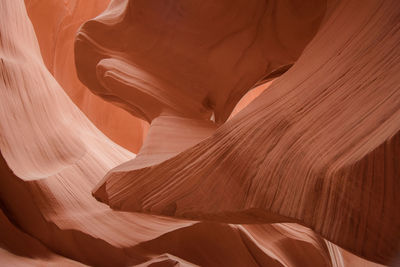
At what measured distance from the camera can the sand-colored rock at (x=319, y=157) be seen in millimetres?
591

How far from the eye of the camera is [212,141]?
0.91m

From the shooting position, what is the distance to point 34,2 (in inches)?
119

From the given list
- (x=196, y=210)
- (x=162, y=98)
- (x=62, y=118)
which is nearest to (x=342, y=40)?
(x=196, y=210)

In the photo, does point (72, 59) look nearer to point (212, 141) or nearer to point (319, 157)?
point (212, 141)

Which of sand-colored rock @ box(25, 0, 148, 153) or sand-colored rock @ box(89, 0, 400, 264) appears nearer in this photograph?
sand-colored rock @ box(89, 0, 400, 264)

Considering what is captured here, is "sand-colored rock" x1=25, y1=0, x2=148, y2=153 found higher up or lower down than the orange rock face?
higher up

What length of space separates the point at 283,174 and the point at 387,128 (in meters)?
0.19

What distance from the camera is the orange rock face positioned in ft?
2.11

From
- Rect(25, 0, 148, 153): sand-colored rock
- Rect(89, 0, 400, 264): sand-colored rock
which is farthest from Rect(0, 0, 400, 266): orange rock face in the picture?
Rect(25, 0, 148, 153): sand-colored rock

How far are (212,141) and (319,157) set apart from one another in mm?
279

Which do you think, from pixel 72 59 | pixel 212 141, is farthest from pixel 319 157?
pixel 72 59

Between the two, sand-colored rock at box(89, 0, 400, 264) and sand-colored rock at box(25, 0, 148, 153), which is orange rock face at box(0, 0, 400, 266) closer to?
sand-colored rock at box(89, 0, 400, 264)

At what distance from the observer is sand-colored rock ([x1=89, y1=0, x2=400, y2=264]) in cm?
59

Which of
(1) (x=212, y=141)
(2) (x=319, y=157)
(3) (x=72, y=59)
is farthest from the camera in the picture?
(3) (x=72, y=59)
